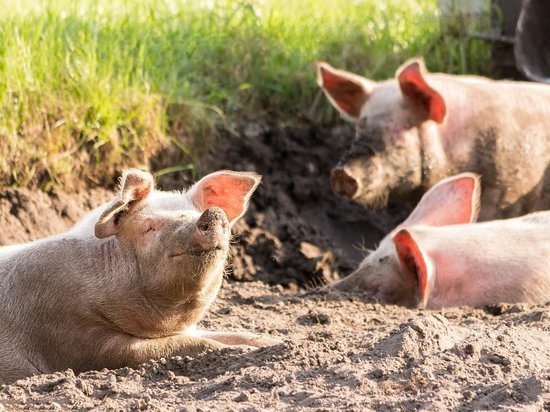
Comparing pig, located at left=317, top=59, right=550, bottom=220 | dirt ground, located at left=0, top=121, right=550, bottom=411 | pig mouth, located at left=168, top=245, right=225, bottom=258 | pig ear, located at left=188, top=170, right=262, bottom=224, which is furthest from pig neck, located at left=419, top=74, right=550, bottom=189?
pig mouth, located at left=168, top=245, right=225, bottom=258

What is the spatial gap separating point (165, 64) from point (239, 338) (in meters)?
3.17

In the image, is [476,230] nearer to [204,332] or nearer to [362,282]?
[362,282]

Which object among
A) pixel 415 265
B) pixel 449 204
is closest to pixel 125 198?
pixel 415 265

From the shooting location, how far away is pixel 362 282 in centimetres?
664

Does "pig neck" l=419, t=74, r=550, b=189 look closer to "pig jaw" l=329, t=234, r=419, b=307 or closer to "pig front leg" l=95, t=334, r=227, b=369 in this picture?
"pig jaw" l=329, t=234, r=419, b=307

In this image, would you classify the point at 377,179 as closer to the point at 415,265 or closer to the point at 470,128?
the point at 470,128

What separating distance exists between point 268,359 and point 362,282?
6.97ft

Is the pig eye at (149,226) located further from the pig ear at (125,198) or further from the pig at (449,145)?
the pig at (449,145)

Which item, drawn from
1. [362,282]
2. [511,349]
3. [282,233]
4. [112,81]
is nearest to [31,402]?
[511,349]

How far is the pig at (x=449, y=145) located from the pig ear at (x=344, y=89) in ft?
0.06

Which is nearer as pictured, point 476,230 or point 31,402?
point 31,402

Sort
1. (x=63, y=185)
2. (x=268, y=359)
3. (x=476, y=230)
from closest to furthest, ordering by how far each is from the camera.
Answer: (x=268, y=359) → (x=476, y=230) → (x=63, y=185)

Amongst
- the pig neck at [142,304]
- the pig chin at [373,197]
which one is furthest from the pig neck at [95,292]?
the pig chin at [373,197]

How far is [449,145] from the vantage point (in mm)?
7867
